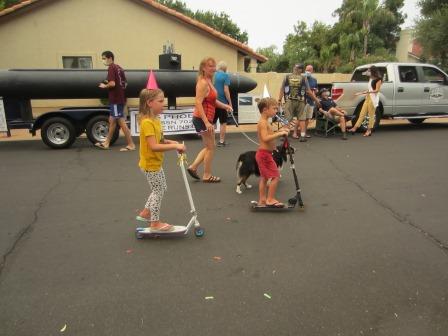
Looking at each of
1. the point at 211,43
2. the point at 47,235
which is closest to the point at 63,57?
the point at 211,43

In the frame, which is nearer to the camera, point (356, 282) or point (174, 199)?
point (356, 282)

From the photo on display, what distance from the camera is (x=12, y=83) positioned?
8586mm

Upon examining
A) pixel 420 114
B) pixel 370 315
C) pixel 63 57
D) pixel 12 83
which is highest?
pixel 63 57

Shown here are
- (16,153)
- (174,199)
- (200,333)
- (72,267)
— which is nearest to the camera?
(200,333)

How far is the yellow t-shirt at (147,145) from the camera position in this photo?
3.51 metres

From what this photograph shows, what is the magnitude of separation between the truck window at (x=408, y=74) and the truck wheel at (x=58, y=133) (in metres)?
9.01

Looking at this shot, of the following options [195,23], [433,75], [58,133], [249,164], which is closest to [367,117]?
[433,75]

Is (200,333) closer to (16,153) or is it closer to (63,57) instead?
(16,153)

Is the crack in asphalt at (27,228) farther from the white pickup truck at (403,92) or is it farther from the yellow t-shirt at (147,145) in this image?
the white pickup truck at (403,92)

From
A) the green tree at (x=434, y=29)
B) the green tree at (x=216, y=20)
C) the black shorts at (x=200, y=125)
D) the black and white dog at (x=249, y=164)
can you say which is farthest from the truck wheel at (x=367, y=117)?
the green tree at (x=216, y=20)

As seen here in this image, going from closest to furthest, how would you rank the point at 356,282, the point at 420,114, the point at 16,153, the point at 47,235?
the point at 356,282 < the point at 47,235 < the point at 16,153 < the point at 420,114

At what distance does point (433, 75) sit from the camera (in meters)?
11.4

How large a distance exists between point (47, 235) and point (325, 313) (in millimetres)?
2926

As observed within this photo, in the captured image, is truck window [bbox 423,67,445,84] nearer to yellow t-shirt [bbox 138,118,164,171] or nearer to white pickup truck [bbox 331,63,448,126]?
white pickup truck [bbox 331,63,448,126]
